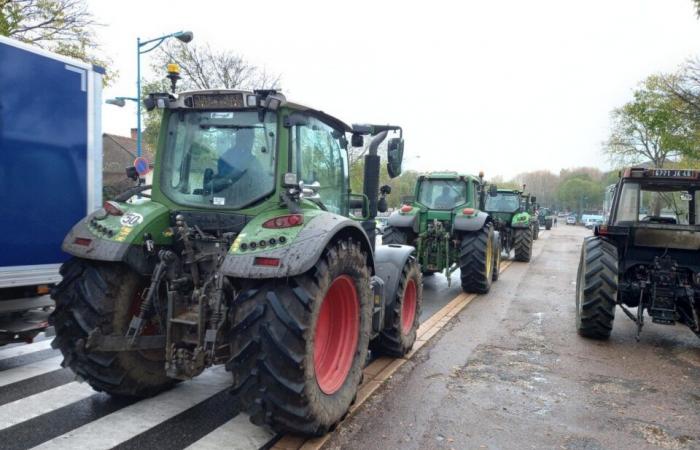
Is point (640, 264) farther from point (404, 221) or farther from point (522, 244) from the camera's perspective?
point (522, 244)

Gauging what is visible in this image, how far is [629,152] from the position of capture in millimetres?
36156

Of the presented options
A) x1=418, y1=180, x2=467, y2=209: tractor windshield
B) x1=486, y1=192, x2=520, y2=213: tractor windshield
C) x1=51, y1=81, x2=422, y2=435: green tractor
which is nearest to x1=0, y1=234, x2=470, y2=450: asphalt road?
x1=51, y1=81, x2=422, y2=435: green tractor

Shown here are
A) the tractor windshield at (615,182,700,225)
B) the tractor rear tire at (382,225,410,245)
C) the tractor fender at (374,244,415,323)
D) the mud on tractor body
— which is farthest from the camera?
the tractor rear tire at (382,225,410,245)

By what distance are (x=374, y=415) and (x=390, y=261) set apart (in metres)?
1.87

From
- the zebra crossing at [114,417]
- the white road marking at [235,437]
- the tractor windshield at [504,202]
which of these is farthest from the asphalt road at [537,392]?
the tractor windshield at [504,202]

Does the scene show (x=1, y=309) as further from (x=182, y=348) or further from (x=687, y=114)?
(x=687, y=114)

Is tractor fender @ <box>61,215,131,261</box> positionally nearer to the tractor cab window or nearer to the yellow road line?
the tractor cab window

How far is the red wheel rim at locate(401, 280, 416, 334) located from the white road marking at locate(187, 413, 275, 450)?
7.89ft

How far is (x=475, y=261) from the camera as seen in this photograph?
9.77m

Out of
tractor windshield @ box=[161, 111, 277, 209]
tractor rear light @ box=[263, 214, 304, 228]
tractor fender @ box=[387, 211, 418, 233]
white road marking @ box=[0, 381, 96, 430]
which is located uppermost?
tractor windshield @ box=[161, 111, 277, 209]

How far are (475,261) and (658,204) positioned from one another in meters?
3.09

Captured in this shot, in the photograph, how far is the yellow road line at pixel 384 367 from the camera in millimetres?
3697

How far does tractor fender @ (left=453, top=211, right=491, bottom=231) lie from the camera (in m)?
9.89

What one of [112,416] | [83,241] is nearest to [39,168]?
[83,241]
